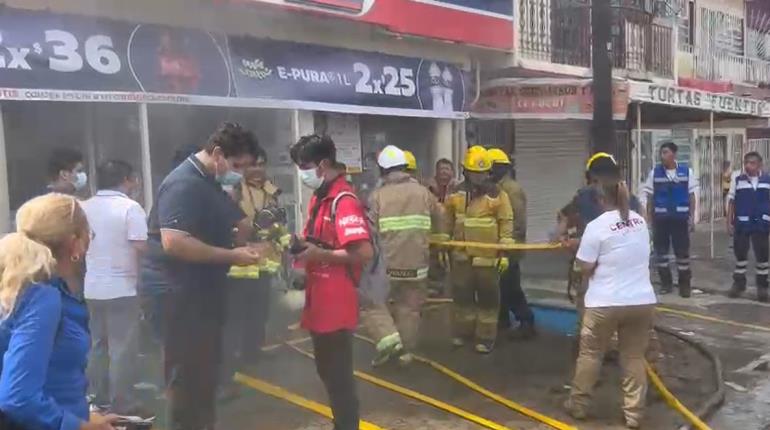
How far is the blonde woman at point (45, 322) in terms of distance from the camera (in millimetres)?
2393

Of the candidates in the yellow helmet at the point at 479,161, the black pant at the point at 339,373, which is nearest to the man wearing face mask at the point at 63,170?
the black pant at the point at 339,373

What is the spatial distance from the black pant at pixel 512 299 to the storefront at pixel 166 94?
2.48 metres

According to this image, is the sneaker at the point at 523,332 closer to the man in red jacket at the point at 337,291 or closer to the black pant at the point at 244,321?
the black pant at the point at 244,321

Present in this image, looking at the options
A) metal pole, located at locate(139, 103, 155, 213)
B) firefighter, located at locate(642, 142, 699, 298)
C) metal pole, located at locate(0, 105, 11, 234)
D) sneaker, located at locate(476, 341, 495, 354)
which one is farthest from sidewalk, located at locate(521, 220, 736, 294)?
metal pole, located at locate(0, 105, 11, 234)

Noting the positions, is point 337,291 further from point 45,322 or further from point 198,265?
point 45,322

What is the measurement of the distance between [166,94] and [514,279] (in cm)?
343

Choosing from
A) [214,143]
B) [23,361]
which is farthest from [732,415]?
[23,361]

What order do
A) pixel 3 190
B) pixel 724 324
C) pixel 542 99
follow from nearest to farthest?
pixel 3 190 → pixel 724 324 → pixel 542 99

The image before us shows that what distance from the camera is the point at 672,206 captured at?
10219mm

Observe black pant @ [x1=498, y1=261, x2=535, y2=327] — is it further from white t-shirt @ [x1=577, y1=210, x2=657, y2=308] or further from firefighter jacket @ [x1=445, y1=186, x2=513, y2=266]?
white t-shirt @ [x1=577, y1=210, x2=657, y2=308]

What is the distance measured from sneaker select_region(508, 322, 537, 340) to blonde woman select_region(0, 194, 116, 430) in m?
5.62

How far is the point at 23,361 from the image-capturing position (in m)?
2.38

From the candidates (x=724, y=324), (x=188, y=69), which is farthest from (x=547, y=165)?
(x=188, y=69)

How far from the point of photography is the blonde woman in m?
2.39
